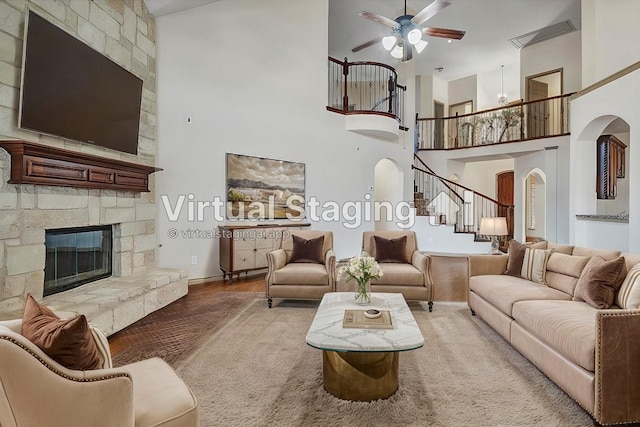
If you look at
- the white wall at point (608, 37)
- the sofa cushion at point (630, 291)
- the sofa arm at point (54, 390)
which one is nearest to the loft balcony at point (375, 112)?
the white wall at point (608, 37)

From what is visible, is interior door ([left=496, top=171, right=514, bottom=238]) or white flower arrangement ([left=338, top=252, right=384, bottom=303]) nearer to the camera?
white flower arrangement ([left=338, top=252, right=384, bottom=303])

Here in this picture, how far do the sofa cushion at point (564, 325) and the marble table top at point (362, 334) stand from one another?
863 mm

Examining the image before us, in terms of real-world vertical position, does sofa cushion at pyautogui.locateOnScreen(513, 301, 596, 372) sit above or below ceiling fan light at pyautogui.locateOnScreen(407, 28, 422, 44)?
below

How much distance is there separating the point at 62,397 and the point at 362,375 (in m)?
1.56

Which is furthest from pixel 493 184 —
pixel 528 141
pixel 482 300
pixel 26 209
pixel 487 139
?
pixel 26 209

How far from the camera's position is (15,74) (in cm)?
294

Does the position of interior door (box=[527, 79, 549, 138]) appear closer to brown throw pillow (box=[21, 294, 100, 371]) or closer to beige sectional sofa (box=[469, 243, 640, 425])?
beige sectional sofa (box=[469, 243, 640, 425])

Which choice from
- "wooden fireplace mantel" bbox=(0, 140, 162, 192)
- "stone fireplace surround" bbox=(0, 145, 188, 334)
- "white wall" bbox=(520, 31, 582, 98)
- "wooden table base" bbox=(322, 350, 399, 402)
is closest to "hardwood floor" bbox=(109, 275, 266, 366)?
"stone fireplace surround" bbox=(0, 145, 188, 334)

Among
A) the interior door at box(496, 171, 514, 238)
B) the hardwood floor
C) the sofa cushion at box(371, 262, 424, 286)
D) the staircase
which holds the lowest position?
the hardwood floor

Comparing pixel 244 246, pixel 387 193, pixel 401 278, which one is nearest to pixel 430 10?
pixel 401 278

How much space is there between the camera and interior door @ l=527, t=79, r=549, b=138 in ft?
28.3

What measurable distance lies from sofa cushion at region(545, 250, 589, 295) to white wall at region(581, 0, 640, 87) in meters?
3.82

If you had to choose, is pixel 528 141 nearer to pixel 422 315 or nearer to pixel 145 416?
pixel 422 315

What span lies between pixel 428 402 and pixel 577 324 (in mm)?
1058
